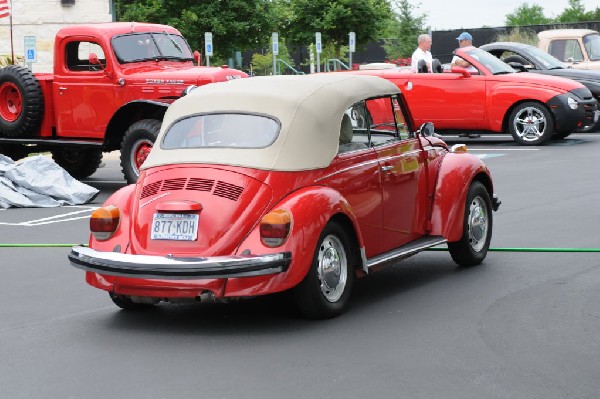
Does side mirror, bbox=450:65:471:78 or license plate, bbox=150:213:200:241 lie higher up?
side mirror, bbox=450:65:471:78

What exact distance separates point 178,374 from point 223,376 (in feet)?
0.85

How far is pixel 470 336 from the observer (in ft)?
24.7

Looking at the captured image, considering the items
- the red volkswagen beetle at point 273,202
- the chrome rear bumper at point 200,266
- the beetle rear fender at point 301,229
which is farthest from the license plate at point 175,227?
the beetle rear fender at point 301,229

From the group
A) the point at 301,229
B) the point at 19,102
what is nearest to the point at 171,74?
the point at 19,102

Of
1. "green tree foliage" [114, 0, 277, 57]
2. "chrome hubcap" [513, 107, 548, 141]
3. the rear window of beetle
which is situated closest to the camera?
the rear window of beetle

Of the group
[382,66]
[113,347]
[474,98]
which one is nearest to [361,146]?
[113,347]

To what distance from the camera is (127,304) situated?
8570 millimetres

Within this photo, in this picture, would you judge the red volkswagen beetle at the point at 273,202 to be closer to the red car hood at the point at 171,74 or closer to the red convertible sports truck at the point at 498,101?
the red car hood at the point at 171,74

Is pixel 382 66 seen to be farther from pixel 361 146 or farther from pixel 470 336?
pixel 470 336

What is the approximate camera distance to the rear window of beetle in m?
8.45

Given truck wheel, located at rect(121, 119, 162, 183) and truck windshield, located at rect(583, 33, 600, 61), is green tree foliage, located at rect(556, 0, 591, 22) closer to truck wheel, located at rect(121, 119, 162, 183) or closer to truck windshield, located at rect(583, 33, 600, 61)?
truck windshield, located at rect(583, 33, 600, 61)

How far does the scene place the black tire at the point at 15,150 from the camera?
19.1 meters

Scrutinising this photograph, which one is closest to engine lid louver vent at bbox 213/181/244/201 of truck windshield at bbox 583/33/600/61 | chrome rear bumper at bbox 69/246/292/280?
chrome rear bumper at bbox 69/246/292/280

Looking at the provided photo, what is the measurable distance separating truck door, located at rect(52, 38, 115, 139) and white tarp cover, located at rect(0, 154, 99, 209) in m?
1.16
